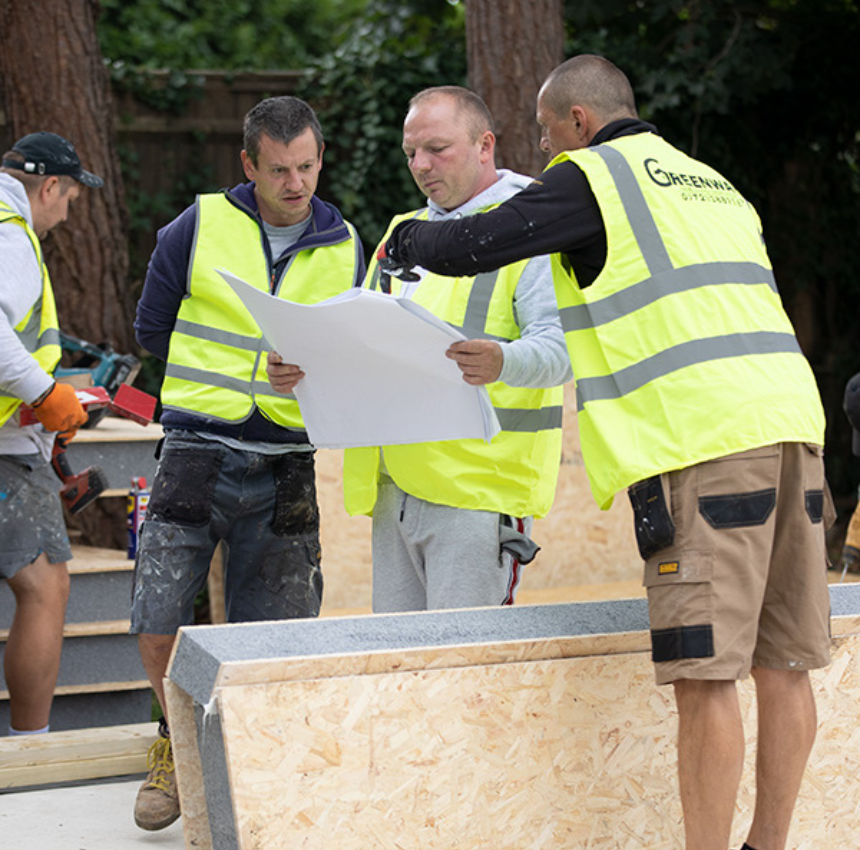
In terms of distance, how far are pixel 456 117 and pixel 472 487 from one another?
3.26 feet

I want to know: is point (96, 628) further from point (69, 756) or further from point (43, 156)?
point (43, 156)

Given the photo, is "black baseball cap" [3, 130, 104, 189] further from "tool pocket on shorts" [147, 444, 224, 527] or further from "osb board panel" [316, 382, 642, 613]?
"osb board panel" [316, 382, 642, 613]

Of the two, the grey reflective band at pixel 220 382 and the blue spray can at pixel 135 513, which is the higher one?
the grey reflective band at pixel 220 382

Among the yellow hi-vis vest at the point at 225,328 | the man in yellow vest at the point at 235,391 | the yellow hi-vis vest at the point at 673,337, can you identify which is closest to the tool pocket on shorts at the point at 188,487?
the man in yellow vest at the point at 235,391

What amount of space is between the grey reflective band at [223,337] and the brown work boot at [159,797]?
3.82 feet

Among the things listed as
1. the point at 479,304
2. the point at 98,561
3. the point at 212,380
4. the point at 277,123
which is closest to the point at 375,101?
the point at 98,561

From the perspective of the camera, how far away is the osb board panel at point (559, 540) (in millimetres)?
6070

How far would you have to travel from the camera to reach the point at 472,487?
3.33 meters

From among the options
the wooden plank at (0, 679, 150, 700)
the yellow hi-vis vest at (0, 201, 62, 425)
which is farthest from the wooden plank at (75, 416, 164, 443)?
the wooden plank at (0, 679, 150, 700)

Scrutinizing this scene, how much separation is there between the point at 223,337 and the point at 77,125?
3.15m

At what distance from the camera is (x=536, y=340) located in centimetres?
318

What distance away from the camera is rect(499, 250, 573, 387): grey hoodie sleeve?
3.12 m

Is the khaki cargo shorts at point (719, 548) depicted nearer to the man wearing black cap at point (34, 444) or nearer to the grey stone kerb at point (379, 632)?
the grey stone kerb at point (379, 632)

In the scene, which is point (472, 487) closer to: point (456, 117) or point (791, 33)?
point (456, 117)
